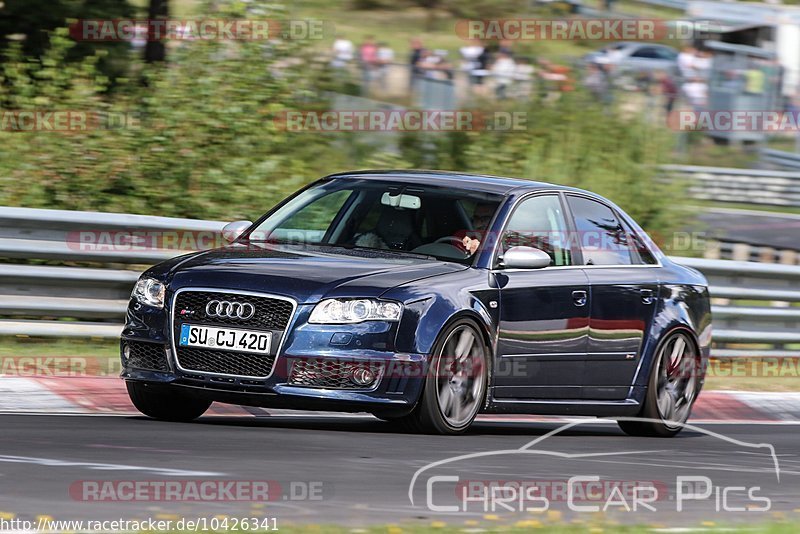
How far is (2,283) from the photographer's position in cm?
1085

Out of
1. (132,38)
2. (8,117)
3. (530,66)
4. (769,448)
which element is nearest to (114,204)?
(8,117)

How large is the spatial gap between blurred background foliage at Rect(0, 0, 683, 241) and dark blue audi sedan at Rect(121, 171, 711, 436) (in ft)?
15.8

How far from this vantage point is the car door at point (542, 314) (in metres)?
8.67

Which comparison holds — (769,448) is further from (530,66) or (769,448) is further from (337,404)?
(530,66)

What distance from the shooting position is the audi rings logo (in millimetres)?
7871

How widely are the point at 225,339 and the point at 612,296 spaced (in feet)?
9.20

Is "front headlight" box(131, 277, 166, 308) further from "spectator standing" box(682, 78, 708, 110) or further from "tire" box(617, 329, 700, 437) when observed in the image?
"spectator standing" box(682, 78, 708, 110)

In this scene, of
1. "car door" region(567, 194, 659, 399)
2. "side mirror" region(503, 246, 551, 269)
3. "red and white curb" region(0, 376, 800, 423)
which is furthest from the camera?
"car door" region(567, 194, 659, 399)

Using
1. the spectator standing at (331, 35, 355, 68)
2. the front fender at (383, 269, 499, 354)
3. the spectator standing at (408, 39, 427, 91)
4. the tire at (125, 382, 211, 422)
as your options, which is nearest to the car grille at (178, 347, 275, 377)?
the tire at (125, 382, 211, 422)

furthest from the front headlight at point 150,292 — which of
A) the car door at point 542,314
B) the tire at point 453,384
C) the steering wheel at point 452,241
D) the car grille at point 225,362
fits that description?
the car door at point 542,314

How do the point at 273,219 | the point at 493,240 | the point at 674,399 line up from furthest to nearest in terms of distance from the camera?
the point at 674,399 → the point at 273,219 → the point at 493,240

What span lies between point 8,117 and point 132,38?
3388mm

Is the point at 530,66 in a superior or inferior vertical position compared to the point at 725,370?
superior

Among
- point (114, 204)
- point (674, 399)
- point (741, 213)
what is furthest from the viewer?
point (741, 213)
